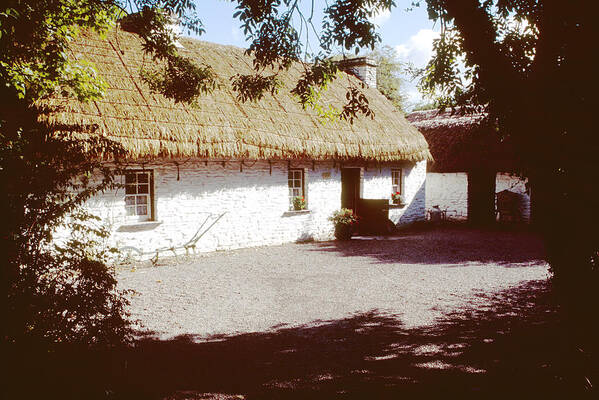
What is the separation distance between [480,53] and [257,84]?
4067 mm

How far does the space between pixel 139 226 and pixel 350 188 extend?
7.67 meters

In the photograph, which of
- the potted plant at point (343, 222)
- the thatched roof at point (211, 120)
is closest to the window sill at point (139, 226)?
the thatched roof at point (211, 120)

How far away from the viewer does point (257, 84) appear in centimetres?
702

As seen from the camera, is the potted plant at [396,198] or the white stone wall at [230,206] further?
the potted plant at [396,198]

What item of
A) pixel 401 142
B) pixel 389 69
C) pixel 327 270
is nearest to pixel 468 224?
pixel 401 142

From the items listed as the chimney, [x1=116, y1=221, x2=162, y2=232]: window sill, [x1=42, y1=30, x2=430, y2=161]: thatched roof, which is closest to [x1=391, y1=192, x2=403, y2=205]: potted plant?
[x1=42, y1=30, x2=430, y2=161]: thatched roof

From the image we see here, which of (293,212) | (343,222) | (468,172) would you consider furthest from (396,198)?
(293,212)

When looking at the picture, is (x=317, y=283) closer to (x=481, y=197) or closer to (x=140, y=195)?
(x=140, y=195)

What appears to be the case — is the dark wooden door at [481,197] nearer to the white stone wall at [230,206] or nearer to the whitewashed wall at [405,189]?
the whitewashed wall at [405,189]

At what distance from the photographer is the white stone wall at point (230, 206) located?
415 inches

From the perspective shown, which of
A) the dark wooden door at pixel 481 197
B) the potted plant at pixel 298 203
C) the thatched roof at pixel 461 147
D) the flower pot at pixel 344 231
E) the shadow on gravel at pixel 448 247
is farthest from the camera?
the dark wooden door at pixel 481 197

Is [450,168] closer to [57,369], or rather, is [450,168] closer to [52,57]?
[52,57]

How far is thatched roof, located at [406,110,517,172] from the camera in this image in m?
18.0

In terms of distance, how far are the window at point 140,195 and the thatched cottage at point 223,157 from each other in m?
0.02
